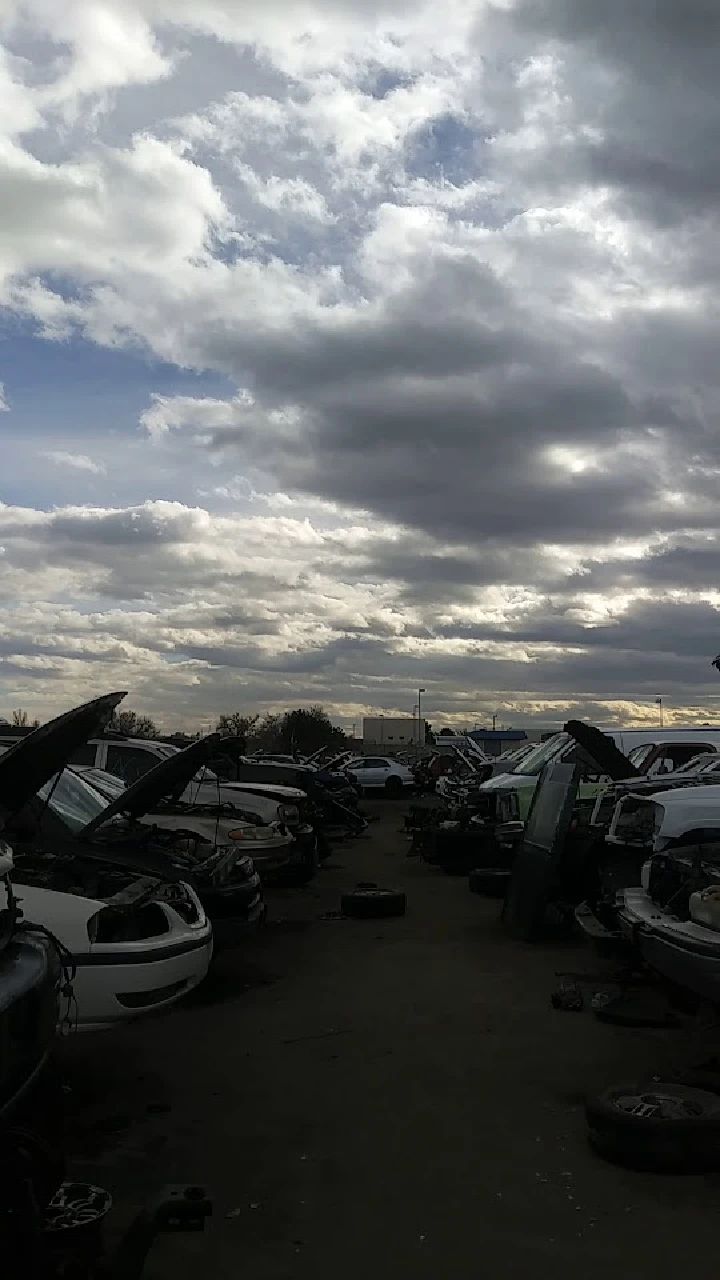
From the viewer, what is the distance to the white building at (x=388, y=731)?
7206 centimetres

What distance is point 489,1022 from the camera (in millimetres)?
6734

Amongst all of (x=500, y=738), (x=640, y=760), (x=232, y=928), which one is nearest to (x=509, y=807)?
(x=640, y=760)

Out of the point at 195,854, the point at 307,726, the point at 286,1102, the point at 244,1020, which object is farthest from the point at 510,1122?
the point at 307,726

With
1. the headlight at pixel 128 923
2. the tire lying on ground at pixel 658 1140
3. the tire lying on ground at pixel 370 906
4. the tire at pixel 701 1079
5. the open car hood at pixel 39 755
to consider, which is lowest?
the tire lying on ground at pixel 370 906

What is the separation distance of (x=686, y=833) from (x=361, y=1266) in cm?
444

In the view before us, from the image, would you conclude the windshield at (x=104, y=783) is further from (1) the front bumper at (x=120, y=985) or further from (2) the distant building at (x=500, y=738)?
(2) the distant building at (x=500, y=738)

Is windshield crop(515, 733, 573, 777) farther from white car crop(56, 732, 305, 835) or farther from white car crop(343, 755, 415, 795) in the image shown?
white car crop(343, 755, 415, 795)

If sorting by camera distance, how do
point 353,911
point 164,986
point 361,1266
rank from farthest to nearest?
point 353,911, point 164,986, point 361,1266

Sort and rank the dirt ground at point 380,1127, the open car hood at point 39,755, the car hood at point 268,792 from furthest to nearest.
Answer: the car hood at point 268,792, the open car hood at point 39,755, the dirt ground at point 380,1127

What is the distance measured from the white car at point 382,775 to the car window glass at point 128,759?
26152 mm

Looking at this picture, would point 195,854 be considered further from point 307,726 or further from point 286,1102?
point 307,726

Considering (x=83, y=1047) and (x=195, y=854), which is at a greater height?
(x=195, y=854)

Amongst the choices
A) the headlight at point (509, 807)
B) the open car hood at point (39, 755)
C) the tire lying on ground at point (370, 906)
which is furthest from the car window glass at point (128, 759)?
the open car hood at point (39, 755)

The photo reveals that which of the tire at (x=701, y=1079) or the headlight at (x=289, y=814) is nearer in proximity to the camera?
the tire at (x=701, y=1079)
